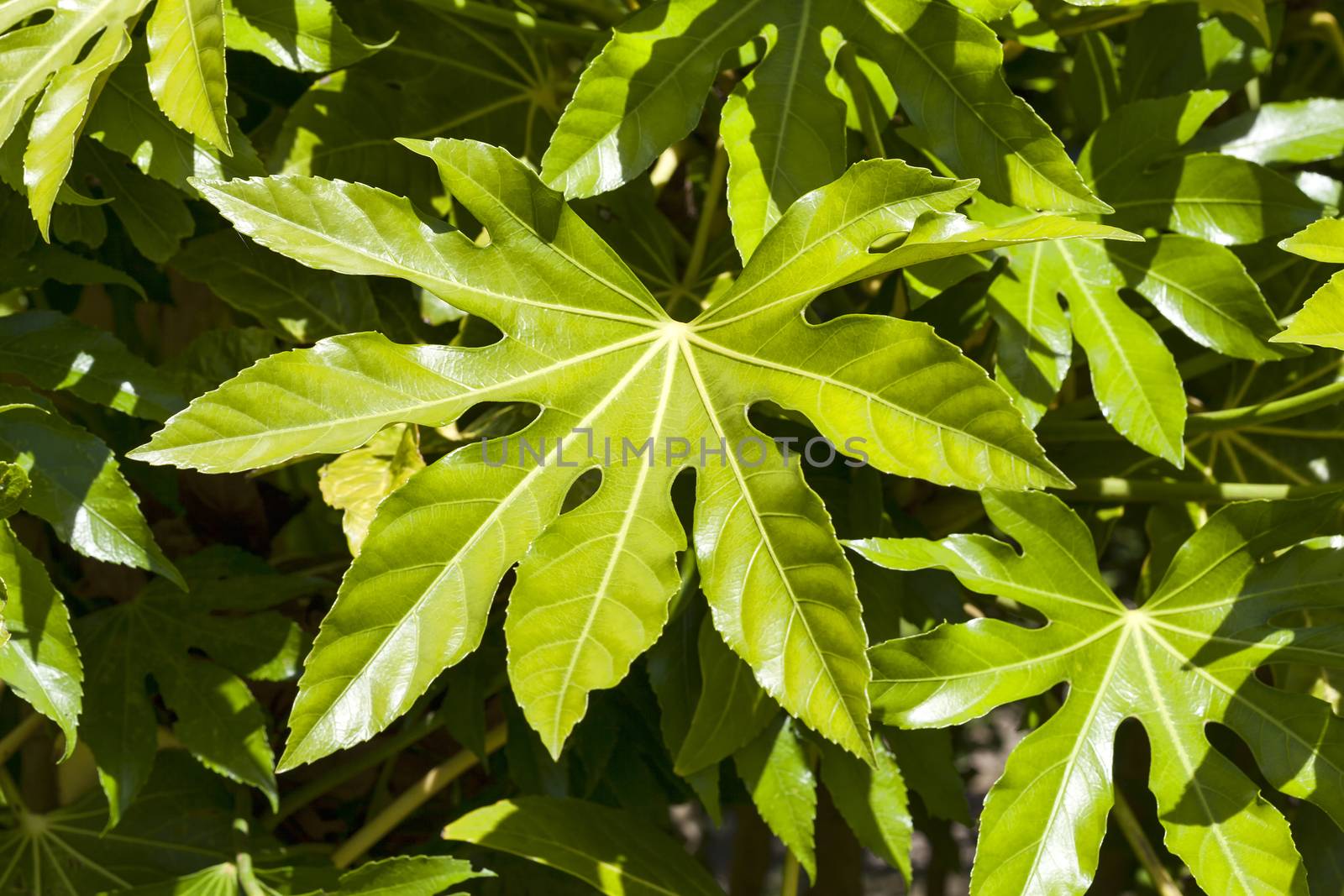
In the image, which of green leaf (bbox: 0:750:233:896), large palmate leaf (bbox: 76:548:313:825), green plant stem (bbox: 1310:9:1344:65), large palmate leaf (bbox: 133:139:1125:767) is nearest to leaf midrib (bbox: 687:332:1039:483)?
large palmate leaf (bbox: 133:139:1125:767)

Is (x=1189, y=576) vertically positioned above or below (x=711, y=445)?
below

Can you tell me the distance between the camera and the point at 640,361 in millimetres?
729

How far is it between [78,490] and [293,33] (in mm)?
335

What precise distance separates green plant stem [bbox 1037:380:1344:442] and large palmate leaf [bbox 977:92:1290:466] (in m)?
0.06

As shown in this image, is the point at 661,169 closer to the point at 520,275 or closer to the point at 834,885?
the point at 520,275

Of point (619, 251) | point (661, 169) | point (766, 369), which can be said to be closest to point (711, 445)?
point (766, 369)

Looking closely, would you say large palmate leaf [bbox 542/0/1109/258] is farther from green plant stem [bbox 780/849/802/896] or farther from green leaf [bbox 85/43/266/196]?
green plant stem [bbox 780/849/802/896]

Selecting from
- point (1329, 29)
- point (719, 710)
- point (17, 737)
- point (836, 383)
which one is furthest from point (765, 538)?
point (1329, 29)

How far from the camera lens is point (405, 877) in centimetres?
85

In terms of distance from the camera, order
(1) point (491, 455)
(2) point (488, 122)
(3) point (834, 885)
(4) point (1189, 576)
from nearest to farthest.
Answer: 1. (1) point (491, 455)
2. (4) point (1189, 576)
3. (2) point (488, 122)
4. (3) point (834, 885)

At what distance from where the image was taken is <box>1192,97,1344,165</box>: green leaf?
3.03ft

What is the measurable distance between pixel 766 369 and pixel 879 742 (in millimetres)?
357

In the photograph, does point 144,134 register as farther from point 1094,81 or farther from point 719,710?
point 1094,81

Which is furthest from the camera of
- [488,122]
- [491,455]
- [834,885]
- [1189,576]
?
[834,885]
